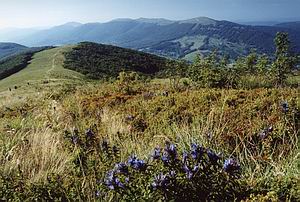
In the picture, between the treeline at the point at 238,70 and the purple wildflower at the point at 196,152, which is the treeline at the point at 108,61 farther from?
the purple wildflower at the point at 196,152

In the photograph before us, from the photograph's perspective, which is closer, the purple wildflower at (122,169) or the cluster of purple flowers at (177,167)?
the cluster of purple flowers at (177,167)

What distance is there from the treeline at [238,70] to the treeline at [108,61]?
65746 mm

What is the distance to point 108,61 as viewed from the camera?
12206 centimetres

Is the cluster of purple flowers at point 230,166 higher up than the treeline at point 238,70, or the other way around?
the cluster of purple flowers at point 230,166

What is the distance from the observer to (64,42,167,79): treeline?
10593cm

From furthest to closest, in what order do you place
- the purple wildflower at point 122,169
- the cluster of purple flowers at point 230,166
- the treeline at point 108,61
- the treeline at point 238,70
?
the treeline at point 108,61, the treeline at point 238,70, the purple wildflower at point 122,169, the cluster of purple flowers at point 230,166

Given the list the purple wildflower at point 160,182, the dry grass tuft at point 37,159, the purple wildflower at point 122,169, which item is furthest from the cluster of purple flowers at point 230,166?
the dry grass tuft at point 37,159

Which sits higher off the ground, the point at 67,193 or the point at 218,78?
the point at 67,193

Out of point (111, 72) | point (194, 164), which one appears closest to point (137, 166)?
point (194, 164)

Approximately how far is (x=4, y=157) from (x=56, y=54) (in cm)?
12387

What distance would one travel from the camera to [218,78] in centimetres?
1451

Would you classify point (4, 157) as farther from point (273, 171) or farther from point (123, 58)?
point (123, 58)

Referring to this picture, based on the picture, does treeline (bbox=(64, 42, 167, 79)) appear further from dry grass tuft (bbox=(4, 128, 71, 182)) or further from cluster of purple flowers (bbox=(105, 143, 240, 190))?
cluster of purple flowers (bbox=(105, 143, 240, 190))

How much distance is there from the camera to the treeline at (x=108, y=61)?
106m
